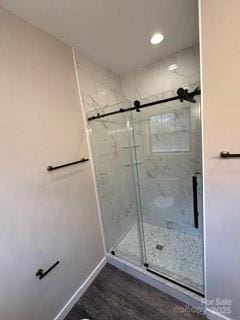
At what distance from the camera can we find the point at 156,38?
1619mm

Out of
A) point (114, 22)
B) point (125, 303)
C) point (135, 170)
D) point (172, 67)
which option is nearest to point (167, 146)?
point (135, 170)

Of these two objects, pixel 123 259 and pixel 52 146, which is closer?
pixel 52 146

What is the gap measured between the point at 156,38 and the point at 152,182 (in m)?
1.74

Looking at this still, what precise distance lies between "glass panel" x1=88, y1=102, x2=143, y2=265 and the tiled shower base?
0.01 meters

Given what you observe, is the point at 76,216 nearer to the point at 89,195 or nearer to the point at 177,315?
the point at 89,195

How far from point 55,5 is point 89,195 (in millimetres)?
1592

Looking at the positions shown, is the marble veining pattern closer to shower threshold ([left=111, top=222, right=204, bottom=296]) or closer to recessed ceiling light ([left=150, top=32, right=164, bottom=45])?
shower threshold ([left=111, top=222, right=204, bottom=296])

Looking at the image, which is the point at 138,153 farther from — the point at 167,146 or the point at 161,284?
the point at 161,284

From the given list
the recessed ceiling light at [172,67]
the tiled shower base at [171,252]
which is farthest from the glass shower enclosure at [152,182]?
the recessed ceiling light at [172,67]

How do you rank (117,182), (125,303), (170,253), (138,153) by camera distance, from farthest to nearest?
(138,153), (117,182), (170,253), (125,303)

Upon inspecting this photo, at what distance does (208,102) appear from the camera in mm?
1031

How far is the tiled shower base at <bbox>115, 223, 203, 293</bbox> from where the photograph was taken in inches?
63.5

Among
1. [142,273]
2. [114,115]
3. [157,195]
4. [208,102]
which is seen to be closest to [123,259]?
[142,273]

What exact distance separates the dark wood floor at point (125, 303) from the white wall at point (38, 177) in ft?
0.58
